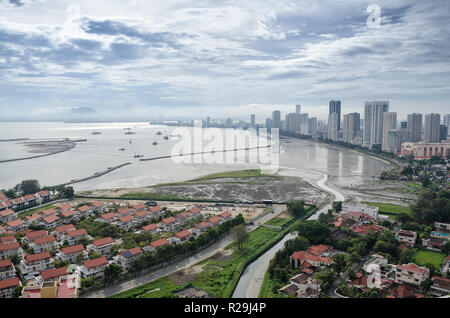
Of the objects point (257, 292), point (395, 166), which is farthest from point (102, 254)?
point (395, 166)

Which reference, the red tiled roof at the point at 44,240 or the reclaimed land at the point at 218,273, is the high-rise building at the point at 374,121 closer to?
the reclaimed land at the point at 218,273

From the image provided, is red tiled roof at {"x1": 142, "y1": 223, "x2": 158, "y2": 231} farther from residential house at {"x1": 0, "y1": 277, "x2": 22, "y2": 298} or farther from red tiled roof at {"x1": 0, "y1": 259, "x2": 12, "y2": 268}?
residential house at {"x1": 0, "y1": 277, "x2": 22, "y2": 298}

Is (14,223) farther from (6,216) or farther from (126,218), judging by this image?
(126,218)

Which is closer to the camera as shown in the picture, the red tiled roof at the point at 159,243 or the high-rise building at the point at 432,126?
the red tiled roof at the point at 159,243

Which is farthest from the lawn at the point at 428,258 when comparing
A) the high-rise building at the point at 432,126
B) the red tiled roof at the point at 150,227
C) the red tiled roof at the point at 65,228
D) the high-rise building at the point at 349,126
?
the high-rise building at the point at 349,126
